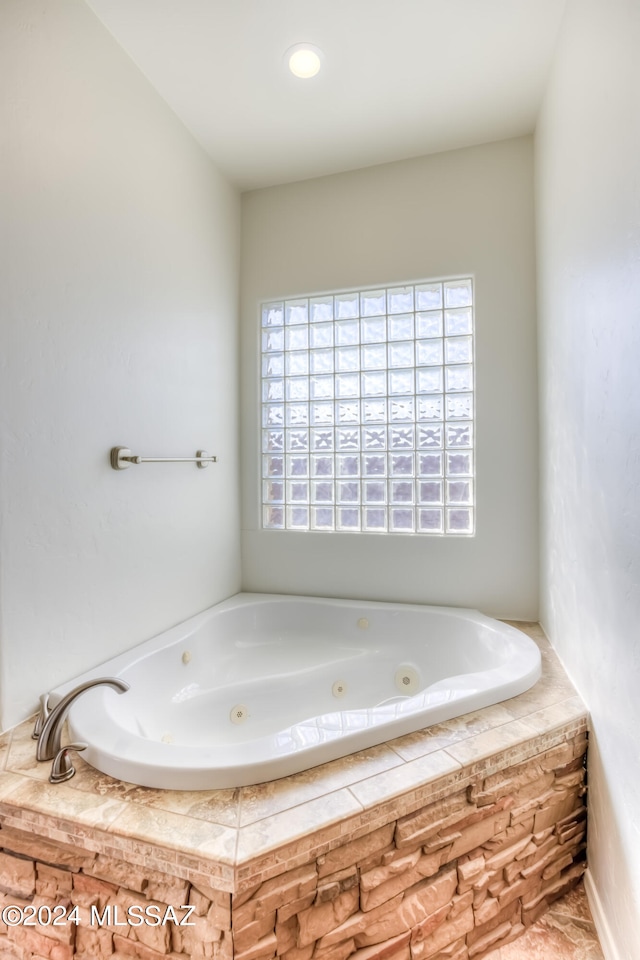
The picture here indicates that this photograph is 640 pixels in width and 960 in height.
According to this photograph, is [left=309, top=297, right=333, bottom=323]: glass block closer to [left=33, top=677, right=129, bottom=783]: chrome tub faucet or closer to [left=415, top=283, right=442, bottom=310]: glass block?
[left=415, top=283, right=442, bottom=310]: glass block

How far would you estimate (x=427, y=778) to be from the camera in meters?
1.02

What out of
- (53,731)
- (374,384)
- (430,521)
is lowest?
(53,731)

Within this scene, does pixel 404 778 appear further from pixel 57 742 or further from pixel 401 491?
pixel 401 491

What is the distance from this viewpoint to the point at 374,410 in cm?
228

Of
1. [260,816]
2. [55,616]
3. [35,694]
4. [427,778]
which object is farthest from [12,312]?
[427,778]

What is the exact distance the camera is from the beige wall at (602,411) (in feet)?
3.29

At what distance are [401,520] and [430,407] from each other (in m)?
0.57

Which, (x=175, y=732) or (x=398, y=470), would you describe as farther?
(x=398, y=470)

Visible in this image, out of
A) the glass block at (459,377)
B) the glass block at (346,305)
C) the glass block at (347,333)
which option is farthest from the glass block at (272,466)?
the glass block at (459,377)

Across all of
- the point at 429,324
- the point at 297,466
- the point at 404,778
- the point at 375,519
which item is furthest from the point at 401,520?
the point at 404,778

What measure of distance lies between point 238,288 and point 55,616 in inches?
71.9

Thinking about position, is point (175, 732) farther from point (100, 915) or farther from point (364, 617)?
point (364, 617)

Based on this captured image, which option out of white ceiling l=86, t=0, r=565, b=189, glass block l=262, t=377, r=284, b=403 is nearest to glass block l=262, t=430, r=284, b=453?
glass block l=262, t=377, r=284, b=403

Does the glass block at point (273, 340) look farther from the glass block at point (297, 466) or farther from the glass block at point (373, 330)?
the glass block at point (297, 466)
